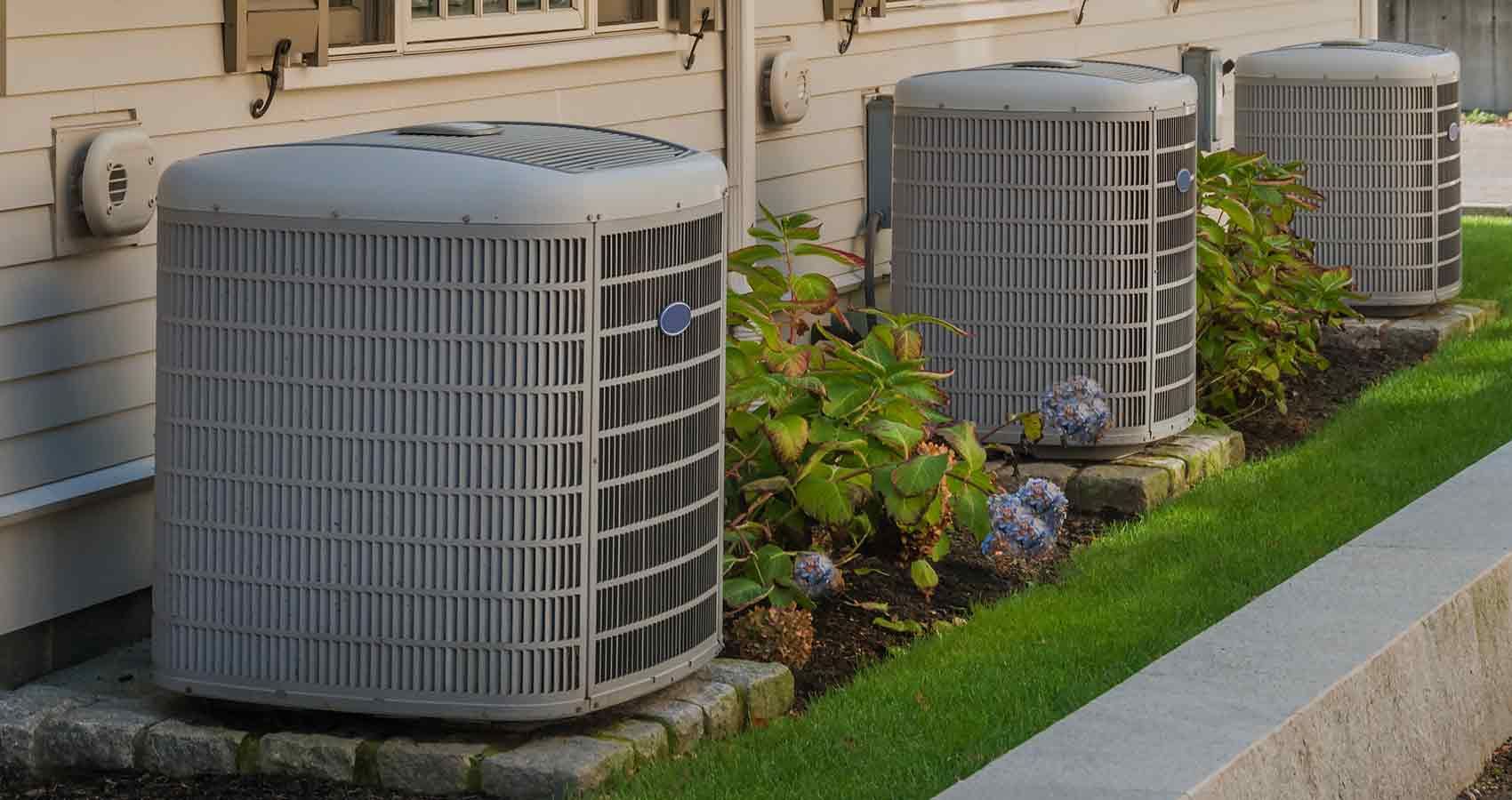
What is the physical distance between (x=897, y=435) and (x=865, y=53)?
2995mm

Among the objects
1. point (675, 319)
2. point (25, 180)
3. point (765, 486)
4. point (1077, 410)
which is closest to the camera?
point (675, 319)

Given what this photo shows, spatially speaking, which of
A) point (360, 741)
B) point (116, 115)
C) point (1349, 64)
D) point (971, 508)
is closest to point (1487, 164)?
point (1349, 64)

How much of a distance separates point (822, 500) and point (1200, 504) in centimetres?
170

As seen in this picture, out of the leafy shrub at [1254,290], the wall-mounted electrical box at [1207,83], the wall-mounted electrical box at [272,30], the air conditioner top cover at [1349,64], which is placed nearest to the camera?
A: the wall-mounted electrical box at [272,30]

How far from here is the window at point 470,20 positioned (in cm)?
549

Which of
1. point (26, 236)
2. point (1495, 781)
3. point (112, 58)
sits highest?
point (112, 58)

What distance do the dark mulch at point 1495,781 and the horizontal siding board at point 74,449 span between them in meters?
2.88

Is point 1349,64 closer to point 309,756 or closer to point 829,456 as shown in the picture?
point 829,456

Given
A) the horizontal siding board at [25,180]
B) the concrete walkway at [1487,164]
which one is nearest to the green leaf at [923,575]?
the horizontal siding board at [25,180]

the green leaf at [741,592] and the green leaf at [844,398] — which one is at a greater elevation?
the green leaf at [844,398]

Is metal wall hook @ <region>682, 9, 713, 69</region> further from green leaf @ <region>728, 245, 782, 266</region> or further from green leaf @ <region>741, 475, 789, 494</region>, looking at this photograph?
green leaf @ <region>741, 475, 789, 494</region>

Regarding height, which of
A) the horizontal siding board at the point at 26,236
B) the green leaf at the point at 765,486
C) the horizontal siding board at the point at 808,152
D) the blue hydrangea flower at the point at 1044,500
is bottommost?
the blue hydrangea flower at the point at 1044,500

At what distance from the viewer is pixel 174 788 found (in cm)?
421

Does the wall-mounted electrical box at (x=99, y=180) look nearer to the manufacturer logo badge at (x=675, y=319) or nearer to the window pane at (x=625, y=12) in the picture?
the manufacturer logo badge at (x=675, y=319)
